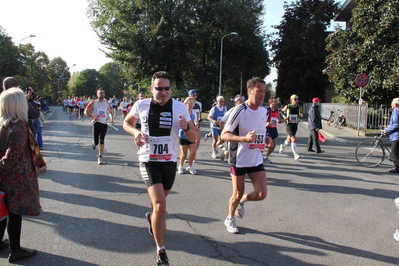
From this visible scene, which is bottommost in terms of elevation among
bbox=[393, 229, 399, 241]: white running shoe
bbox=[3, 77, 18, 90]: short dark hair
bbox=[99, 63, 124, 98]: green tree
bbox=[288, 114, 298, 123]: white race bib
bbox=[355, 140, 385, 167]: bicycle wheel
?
bbox=[393, 229, 399, 241]: white running shoe

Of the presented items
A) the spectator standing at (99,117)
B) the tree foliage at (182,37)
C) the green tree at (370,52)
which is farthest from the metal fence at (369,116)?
the tree foliage at (182,37)

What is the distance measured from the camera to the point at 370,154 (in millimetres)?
8984

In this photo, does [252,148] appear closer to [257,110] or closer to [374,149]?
[257,110]

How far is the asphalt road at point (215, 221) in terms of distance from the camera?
3645 mm

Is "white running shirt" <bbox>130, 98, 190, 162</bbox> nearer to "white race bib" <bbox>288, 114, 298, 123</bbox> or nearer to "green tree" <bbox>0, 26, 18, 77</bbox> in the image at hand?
"white race bib" <bbox>288, 114, 298, 123</bbox>

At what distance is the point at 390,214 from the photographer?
5.11m

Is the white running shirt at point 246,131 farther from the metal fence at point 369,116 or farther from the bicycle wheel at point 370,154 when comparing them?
the metal fence at point 369,116

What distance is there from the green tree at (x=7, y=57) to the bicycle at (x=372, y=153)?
161 feet

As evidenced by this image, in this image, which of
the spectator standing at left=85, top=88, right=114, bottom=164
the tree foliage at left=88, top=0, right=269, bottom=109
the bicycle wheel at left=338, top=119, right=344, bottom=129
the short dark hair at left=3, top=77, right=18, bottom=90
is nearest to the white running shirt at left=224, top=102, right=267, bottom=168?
the short dark hair at left=3, top=77, right=18, bottom=90

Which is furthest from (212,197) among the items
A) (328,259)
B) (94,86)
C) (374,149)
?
(94,86)

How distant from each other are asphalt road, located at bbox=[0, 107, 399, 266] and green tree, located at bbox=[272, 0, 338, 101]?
1169 inches

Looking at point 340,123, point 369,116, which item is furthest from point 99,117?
point 340,123

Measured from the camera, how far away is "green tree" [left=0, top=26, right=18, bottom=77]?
4647 centimetres

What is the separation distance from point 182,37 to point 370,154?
25.9 m
